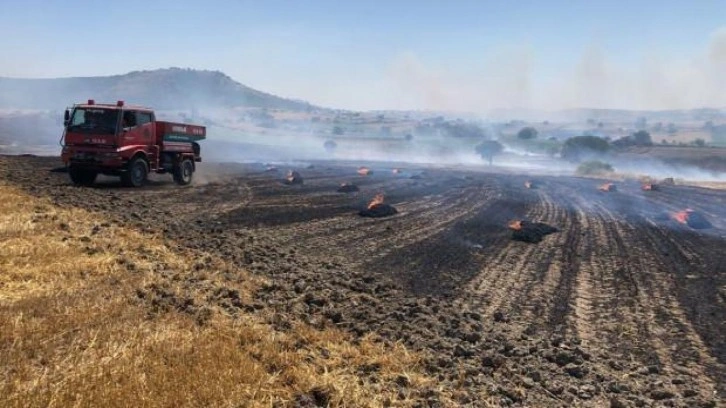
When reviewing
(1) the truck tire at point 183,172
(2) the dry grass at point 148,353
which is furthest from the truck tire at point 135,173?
(2) the dry grass at point 148,353

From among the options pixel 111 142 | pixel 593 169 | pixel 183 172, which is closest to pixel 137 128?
pixel 111 142

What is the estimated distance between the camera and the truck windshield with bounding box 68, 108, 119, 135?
18344 millimetres

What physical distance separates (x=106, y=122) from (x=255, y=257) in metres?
10.7

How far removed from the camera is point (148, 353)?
216 inches

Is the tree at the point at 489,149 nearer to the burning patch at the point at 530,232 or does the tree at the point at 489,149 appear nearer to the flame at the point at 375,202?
the flame at the point at 375,202

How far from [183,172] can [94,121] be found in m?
4.84

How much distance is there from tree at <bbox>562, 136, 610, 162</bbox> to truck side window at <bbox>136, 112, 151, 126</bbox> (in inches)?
2885

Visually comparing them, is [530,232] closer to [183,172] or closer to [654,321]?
[654,321]

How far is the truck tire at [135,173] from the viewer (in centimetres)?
1934

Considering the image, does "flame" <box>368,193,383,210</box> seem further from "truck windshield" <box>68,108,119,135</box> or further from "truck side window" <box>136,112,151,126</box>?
"truck windshield" <box>68,108,119,135</box>

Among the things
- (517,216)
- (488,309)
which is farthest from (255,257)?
(517,216)

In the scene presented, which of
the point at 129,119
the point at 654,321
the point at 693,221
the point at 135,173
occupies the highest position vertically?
the point at 129,119

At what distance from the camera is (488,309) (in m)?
8.84

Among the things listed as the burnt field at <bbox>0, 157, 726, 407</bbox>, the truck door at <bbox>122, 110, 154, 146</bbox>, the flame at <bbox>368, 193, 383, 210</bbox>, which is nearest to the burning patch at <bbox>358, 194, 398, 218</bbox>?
the flame at <bbox>368, 193, 383, 210</bbox>
